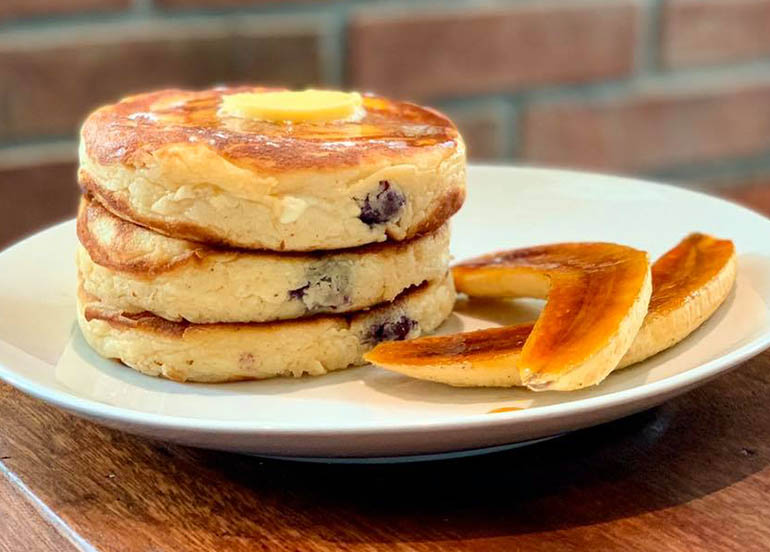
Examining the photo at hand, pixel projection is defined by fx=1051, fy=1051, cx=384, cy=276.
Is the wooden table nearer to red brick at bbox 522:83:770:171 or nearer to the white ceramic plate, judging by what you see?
the white ceramic plate

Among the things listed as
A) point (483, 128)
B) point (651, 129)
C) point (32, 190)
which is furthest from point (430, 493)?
point (651, 129)

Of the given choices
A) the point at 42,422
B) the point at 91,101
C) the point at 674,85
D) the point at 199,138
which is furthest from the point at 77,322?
the point at 674,85

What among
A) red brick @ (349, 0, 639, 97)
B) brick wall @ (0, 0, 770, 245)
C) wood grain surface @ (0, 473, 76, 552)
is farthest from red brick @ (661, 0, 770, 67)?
wood grain surface @ (0, 473, 76, 552)

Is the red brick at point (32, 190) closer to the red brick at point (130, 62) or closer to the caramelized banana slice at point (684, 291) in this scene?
the red brick at point (130, 62)

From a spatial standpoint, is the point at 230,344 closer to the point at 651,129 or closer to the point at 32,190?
the point at 32,190

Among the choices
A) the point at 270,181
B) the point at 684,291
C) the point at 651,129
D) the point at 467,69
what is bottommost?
the point at 651,129
